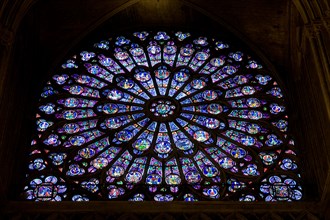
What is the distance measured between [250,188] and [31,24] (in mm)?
5063

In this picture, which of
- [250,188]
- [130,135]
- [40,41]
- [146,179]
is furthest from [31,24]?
[250,188]

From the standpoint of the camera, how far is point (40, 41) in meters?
12.4

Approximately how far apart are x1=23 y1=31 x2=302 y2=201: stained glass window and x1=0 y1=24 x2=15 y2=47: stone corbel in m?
2.03

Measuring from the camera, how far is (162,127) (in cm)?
1123

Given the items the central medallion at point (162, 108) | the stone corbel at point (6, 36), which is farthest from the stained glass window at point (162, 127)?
the stone corbel at point (6, 36)

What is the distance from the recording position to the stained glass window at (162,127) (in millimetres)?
10211

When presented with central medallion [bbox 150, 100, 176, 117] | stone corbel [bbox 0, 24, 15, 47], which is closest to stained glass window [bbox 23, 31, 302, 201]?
central medallion [bbox 150, 100, 176, 117]

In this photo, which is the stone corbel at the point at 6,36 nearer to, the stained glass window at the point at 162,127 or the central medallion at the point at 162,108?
the stained glass window at the point at 162,127

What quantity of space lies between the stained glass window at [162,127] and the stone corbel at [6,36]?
6.65 feet

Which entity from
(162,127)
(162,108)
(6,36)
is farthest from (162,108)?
(6,36)

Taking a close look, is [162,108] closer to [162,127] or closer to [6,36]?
[162,127]

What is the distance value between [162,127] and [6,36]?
319cm

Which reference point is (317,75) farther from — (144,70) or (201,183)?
(144,70)

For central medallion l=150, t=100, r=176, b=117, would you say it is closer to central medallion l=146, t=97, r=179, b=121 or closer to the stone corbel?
central medallion l=146, t=97, r=179, b=121
